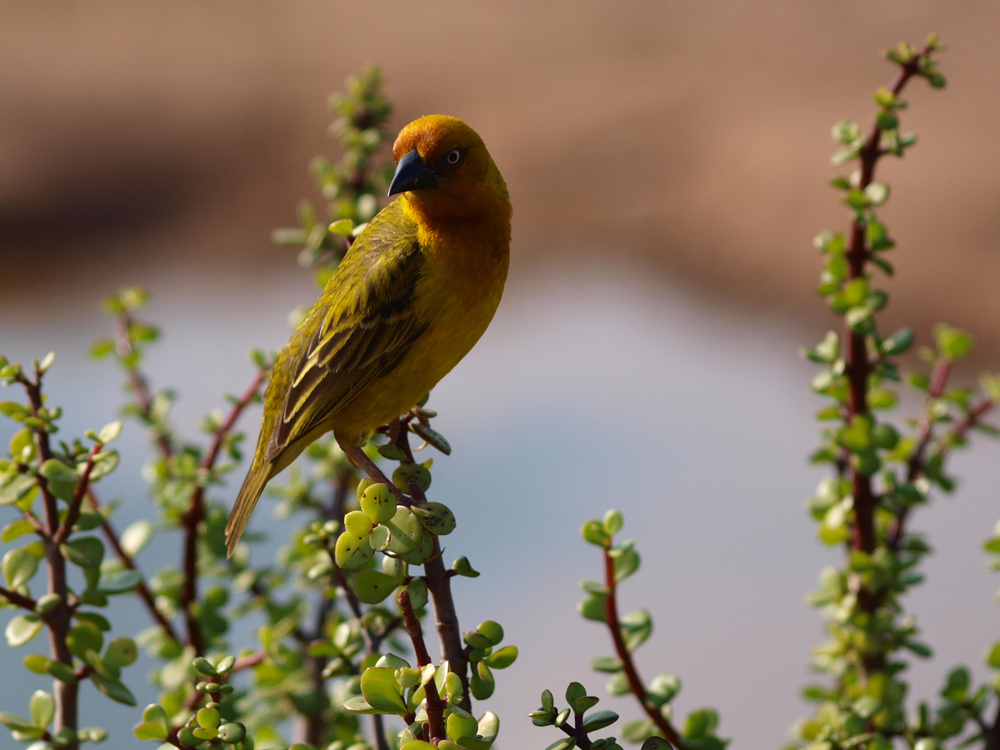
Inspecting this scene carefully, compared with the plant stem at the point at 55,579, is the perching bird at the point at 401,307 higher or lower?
higher

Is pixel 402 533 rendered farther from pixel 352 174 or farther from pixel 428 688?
pixel 352 174

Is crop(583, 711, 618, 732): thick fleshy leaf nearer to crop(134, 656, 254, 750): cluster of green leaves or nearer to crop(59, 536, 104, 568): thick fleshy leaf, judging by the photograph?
crop(134, 656, 254, 750): cluster of green leaves

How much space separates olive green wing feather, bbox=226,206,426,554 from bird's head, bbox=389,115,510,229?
0.20ft

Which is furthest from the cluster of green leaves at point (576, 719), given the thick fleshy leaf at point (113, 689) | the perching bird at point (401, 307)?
Result: the perching bird at point (401, 307)

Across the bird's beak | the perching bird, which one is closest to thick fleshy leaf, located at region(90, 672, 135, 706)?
the perching bird

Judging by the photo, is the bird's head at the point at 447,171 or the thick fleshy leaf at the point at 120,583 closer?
the thick fleshy leaf at the point at 120,583

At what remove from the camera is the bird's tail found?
1.10 m

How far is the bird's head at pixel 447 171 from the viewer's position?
1.23 m

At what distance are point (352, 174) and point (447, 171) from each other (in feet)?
0.40

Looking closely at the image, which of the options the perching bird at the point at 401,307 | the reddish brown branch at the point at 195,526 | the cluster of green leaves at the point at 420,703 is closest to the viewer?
the cluster of green leaves at the point at 420,703

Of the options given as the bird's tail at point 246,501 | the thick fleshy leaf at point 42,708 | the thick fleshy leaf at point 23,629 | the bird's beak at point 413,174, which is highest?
the bird's beak at point 413,174

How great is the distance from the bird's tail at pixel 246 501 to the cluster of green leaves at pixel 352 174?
0.84 ft

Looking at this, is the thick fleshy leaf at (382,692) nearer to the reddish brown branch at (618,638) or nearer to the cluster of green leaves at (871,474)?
the reddish brown branch at (618,638)

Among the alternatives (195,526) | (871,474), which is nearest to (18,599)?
(195,526)
